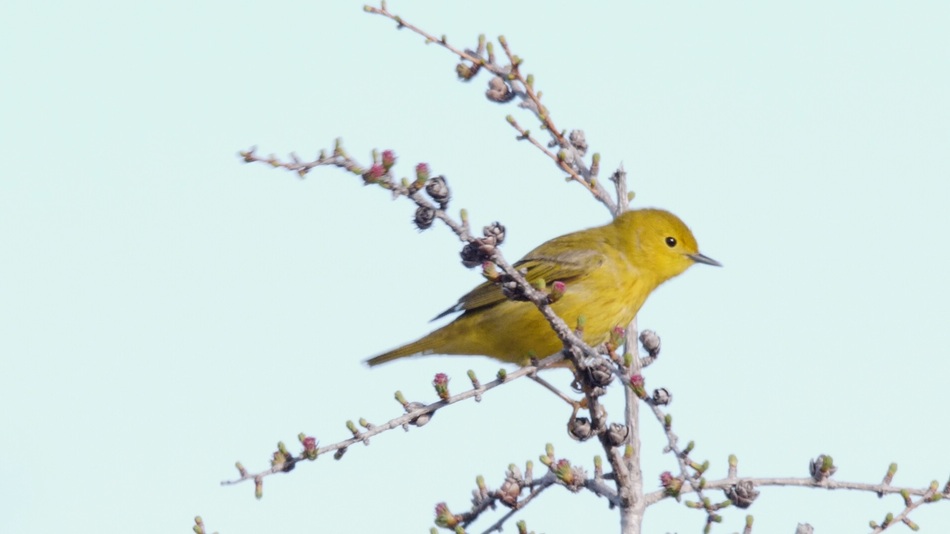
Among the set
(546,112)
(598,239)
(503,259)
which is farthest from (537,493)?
(598,239)

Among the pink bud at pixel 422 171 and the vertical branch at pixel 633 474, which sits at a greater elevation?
the pink bud at pixel 422 171

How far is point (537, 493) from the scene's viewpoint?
168 inches

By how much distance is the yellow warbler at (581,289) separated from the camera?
6.61m

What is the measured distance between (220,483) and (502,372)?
1.22 m

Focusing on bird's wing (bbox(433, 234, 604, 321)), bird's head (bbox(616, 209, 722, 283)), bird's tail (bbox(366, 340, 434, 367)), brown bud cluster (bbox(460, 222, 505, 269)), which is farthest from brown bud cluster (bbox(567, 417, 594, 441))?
bird's head (bbox(616, 209, 722, 283))

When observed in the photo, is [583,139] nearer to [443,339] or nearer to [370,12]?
[370,12]

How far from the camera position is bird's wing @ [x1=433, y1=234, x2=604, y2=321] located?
22.5ft

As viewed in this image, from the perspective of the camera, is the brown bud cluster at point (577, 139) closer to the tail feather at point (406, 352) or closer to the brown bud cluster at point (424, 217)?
the tail feather at point (406, 352)

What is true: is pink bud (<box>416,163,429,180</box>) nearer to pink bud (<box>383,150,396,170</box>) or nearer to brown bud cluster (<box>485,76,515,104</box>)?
pink bud (<box>383,150,396,170</box>)

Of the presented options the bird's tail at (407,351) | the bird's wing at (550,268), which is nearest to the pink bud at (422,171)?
the bird's wing at (550,268)

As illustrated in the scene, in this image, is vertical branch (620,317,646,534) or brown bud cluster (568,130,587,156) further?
brown bud cluster (568,130,587,156)

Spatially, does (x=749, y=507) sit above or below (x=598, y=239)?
below

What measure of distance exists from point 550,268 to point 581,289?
0.97 feet

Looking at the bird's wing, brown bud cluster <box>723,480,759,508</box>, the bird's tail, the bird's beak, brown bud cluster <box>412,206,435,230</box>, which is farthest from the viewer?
the bird's beak
